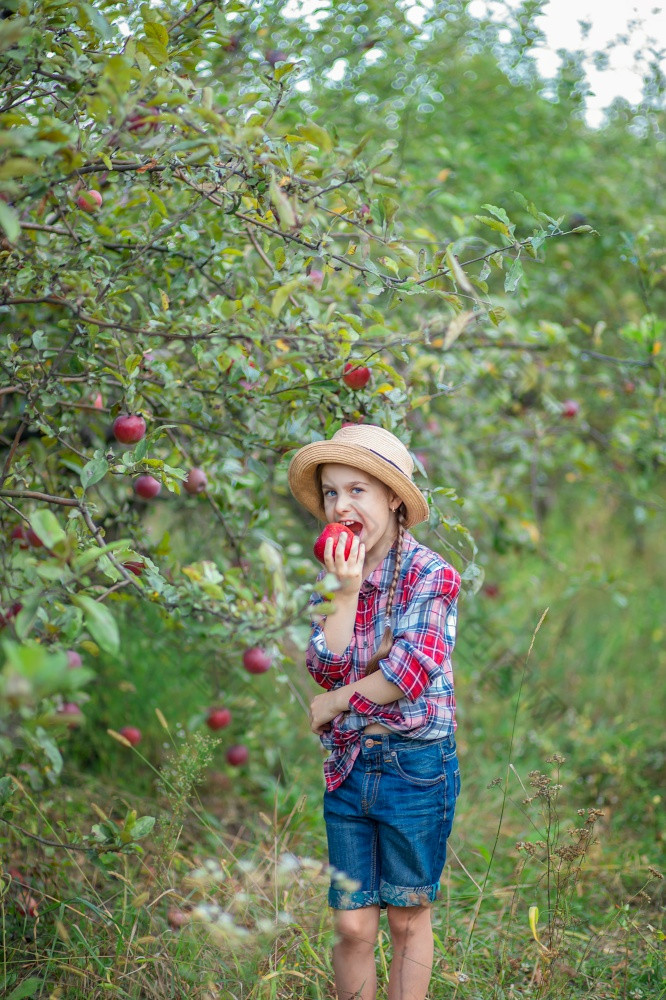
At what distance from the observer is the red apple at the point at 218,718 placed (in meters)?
2.93

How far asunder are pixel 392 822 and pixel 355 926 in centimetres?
23

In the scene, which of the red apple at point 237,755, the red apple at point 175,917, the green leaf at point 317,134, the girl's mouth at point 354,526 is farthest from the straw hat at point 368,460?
the red apple at point 237,755

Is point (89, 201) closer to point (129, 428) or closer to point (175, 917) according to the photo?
point (129, 428)

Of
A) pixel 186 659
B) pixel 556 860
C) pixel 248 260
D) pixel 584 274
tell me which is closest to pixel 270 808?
pixel 186 659

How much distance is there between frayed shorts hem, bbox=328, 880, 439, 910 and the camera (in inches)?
72.8

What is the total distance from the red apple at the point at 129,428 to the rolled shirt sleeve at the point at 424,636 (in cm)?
72

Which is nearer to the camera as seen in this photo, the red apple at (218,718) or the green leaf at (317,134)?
the green leaf at (317,134)

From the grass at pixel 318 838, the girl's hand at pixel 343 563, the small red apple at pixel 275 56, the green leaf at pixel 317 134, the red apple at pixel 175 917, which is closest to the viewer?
the green leaf at pixel 317 134

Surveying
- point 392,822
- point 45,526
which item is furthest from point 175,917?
point 45,526

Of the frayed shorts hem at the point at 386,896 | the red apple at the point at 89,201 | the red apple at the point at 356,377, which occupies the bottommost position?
the frayed shorts hem at the point at 386,896

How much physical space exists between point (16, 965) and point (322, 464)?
4.35ft

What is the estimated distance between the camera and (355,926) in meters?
1.86

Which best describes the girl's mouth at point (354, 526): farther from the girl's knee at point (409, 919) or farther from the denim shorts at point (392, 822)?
the girl's knee at point (409, 919)

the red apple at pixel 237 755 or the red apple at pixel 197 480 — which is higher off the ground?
the red apple at pixel 197 480
